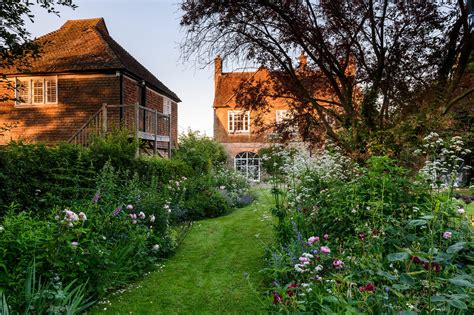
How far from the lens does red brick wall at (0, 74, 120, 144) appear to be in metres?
14.5

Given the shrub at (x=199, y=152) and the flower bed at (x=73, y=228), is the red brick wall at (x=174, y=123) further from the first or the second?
the flower bed at (x=73, y=228)

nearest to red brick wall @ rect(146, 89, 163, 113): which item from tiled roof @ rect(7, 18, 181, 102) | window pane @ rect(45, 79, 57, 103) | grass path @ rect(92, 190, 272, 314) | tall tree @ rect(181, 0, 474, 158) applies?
tiled roof @ rect(7, 18, 181, 102)

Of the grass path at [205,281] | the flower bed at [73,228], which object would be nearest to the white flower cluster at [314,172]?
the grass path at [205,281]

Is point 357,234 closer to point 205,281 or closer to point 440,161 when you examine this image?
point 440,161

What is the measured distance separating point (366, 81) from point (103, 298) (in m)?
4.93

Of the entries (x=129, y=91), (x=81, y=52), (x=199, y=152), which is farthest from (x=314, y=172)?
(x=81, y=52)

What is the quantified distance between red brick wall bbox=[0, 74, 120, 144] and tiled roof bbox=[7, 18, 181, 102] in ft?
1.58

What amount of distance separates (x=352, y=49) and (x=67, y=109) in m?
13.1

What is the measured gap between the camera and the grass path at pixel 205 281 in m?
3.75

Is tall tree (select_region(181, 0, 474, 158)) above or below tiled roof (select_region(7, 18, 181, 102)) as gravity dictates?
below

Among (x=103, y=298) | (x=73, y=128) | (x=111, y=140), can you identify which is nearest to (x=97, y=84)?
(x=73, y=128)

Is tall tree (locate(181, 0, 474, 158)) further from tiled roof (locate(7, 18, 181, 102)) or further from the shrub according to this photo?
tiled roof (locate(7, 18, 181, 102))

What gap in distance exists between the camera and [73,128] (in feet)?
48.2

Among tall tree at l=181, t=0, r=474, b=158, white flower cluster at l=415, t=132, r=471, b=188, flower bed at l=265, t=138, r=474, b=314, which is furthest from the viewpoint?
tall tree at l=181, t=0, r=474, b=158
